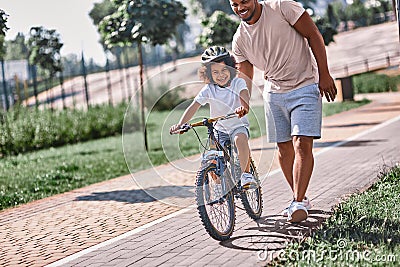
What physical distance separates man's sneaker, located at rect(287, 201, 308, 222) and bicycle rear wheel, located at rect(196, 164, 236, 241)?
550 millimetres

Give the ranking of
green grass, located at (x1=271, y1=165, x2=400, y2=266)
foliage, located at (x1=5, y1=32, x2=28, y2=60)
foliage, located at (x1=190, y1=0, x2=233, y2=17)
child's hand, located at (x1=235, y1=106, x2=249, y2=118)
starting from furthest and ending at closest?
foliage, located at (x1=190, y1=0, x2=233, y2=17) → foliage, located at (x1=5, y1=32, x2=28, y2=60) → child's hand, located at (x1=235, y1=106, x2=249, y2=118) → green grass, located at (x1=271, y1=165, x2=400, y2=266)

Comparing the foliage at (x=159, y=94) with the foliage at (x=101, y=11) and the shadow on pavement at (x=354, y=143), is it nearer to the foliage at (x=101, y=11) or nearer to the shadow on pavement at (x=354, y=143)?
the shadow on pavement at (x=354, y=143)

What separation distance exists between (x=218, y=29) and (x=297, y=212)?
16513 millimetres

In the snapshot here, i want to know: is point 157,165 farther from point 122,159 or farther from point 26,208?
point 26,208

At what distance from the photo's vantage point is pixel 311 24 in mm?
6898

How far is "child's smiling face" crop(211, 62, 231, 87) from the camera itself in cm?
693

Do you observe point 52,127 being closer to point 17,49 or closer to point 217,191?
point 17,49

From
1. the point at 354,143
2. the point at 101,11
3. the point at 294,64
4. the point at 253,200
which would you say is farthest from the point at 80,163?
the point at 101,11

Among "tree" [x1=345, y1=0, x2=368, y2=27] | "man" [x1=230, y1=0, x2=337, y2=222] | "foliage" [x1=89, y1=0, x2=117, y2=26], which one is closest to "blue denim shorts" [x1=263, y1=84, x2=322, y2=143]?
"man" [x1=230, y1=0, x2=337, y2=222]

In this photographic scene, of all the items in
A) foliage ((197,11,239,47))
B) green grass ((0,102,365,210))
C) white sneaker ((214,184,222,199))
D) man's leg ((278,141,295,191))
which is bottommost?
green grass ((0,102,365,210))

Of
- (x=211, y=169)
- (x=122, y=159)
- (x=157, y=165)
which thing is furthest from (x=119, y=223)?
(x=122, y=159)

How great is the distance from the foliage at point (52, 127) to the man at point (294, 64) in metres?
14.7

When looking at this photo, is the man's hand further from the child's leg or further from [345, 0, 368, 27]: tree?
[345, 0, 368, 27]: tree

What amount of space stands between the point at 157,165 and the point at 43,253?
759cm
